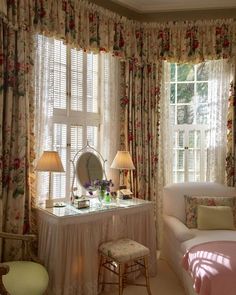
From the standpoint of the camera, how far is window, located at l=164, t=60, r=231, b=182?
378 cm

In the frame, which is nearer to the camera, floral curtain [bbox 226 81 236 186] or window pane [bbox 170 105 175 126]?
floral curtain [bbox 226 81 236 186]

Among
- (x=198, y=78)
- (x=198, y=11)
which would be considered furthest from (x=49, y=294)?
(x=198, y=11)

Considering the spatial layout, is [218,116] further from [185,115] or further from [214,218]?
[214,218]

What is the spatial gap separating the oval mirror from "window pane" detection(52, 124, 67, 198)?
0.56ft

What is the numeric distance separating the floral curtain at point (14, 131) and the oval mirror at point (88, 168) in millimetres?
631

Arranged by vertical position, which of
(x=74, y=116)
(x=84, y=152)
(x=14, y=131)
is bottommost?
(x=84, y=152)

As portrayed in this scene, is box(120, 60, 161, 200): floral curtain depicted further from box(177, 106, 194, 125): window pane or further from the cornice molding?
the cornice molding

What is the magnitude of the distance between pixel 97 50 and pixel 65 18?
0.47m

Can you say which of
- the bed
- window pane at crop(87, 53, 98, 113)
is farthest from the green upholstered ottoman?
window pane at crop(87, 53, 98, 113)

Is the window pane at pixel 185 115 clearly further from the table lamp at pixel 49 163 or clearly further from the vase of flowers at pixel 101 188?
the table lamp at pixel 49 163

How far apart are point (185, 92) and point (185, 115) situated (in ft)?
0.98

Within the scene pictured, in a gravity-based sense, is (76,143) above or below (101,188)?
above

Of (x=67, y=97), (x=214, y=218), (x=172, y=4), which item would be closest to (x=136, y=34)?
(x=172, y=4)

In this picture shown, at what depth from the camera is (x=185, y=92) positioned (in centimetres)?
397
